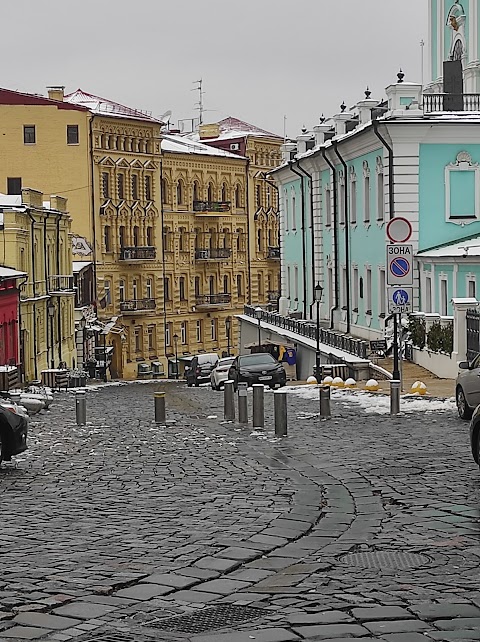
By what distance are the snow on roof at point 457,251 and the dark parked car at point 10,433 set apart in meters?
20.9

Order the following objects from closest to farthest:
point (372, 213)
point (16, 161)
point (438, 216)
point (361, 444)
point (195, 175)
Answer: point (361, 444) < point (438, 216) < point (372, 213) < point (16, 161) < point (195, 175)

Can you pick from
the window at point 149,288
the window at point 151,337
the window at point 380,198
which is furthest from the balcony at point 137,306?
the window at point 380,198

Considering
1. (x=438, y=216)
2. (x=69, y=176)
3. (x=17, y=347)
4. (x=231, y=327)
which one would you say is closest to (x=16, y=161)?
(x=69, y=176)

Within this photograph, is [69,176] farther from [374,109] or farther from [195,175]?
[374,109]

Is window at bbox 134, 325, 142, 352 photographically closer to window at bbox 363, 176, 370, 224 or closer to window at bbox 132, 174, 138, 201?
window at bbox 132, 174, 138, 201

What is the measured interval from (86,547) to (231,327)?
75.2 m

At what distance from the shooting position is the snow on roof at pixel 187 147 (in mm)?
80113

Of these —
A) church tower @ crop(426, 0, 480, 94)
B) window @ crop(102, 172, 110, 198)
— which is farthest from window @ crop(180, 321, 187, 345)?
church tower @ crop(426, 0, 480, 94)

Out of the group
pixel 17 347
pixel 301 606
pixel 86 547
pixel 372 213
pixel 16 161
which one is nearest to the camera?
pixel 301 606

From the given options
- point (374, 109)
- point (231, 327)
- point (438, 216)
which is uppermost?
point (374, 109)

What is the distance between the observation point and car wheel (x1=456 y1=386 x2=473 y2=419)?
65.2 feet

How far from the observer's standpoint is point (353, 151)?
44344 millimetres

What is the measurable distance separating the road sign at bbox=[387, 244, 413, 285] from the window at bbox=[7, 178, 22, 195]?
52.4 m

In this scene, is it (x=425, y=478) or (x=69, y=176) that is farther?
(x=69, y=176)
